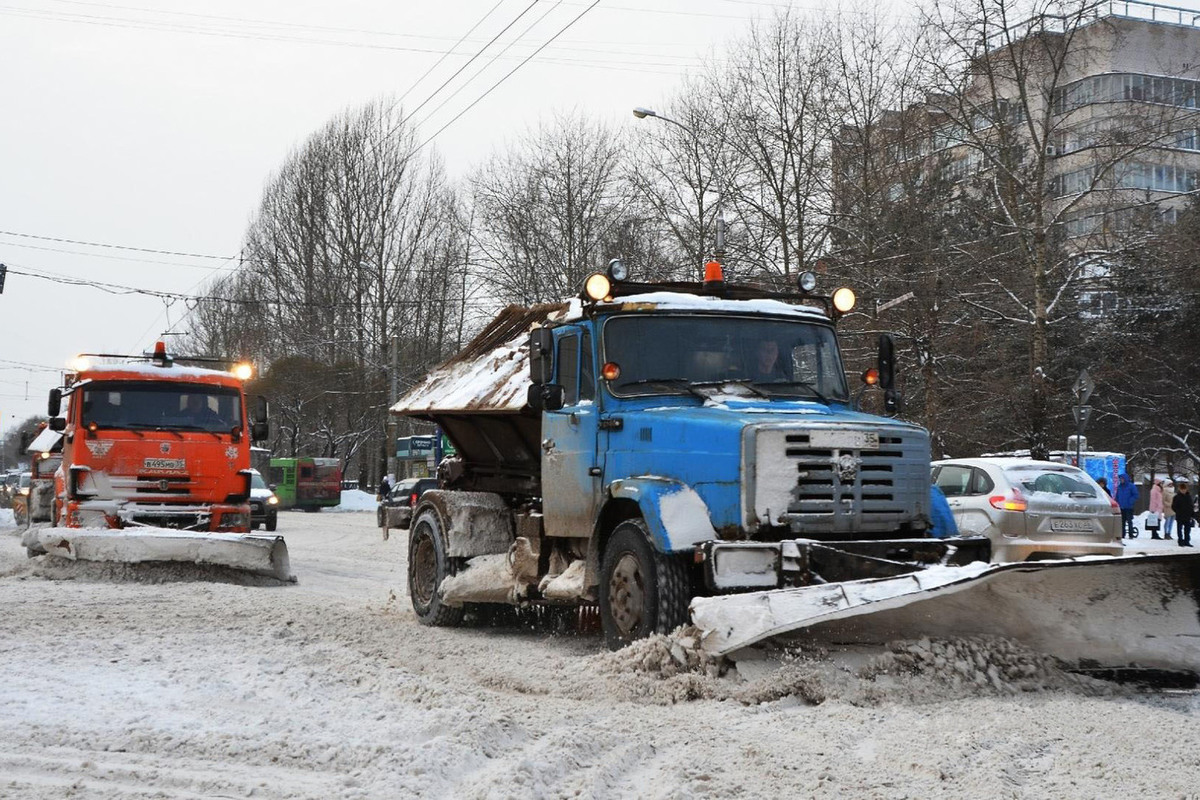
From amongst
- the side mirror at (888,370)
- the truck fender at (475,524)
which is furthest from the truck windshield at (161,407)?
the side mirror at (888,370)

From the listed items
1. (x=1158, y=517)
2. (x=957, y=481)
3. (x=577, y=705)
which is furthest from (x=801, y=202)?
(x=577, y=705)

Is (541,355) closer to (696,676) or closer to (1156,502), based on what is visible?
(696,676)

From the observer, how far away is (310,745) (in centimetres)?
554

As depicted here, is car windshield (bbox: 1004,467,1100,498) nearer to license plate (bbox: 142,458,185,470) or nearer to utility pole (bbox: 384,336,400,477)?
license plate (bbox: 142,458,185,470)

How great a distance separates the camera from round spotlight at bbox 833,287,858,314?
904 cm

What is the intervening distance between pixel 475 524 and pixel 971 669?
4.80 meters

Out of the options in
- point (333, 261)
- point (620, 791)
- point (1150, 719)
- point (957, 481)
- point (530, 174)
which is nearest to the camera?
point (620, 791)

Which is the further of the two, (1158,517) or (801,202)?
(801,202)

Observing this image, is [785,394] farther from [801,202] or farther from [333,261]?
[333,261]

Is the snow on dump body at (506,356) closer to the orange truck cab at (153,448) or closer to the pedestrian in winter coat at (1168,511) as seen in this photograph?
the orange truck cab at (153,448)

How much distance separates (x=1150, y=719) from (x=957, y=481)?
850 centimetres

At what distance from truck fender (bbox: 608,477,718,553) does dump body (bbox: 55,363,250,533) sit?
30.0ft

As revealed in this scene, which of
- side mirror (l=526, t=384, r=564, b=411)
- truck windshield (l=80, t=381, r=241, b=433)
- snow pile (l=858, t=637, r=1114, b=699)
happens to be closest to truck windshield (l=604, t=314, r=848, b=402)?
side mirror (l=526, t=384, r=564, b=411)

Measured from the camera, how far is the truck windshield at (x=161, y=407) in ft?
50.6
